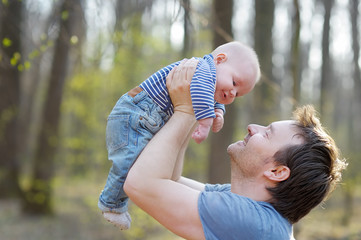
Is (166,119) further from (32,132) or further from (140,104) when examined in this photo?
(32,132)

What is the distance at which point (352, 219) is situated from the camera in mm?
12312

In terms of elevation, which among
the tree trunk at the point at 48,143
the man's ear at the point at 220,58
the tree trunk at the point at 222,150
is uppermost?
the man's ear at the point at 220,58

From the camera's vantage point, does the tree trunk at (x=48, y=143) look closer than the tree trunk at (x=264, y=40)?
No

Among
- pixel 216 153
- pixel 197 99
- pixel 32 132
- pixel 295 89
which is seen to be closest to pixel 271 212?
pixel 197 99

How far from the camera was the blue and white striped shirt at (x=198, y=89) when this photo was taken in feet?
6.60

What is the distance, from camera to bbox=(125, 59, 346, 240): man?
6.39 feet

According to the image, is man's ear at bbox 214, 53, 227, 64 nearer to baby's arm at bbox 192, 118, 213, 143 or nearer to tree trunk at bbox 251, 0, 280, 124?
baby's arm at bbox 192, 118, 213, 143

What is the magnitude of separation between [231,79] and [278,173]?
539mm

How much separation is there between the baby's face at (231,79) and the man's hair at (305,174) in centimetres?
38

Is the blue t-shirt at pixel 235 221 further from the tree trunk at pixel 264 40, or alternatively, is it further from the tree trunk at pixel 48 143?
the tree trunk at pixel 48 143

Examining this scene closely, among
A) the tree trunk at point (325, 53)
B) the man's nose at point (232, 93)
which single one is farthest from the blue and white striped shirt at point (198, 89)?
the tree trunk at point (325, 53)

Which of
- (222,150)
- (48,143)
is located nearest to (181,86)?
(222,150)

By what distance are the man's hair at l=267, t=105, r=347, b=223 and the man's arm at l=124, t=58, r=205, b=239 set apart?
1.43 feet

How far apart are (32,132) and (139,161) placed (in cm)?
2438
